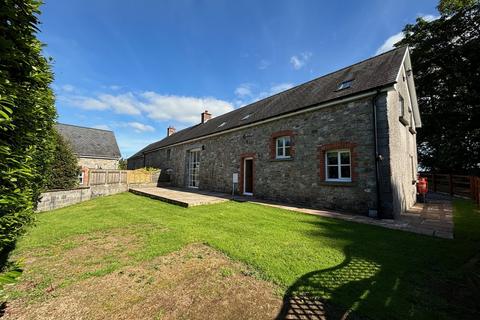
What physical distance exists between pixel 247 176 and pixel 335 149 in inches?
215

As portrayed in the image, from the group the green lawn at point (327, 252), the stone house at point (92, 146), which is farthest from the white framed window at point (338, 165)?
the stone house at point (92, 146)

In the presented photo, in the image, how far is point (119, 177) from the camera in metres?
13.9

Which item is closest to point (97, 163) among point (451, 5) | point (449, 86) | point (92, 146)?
point (92, 146)

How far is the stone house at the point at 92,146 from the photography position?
22.6 metres

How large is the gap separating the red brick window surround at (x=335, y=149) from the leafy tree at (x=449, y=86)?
15.5m

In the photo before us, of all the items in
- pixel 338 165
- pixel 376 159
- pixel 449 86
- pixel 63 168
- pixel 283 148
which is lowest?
pixel 63 168

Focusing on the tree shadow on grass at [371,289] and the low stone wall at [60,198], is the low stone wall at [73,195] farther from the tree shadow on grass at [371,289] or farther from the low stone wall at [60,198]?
the tree shadow on grass at [371,289]

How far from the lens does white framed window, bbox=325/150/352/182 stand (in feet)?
26.6

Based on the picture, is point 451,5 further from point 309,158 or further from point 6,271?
point 6,271

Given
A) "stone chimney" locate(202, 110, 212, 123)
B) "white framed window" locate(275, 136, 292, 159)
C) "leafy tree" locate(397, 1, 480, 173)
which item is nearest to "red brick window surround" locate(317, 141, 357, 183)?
"white framed window" locate(275, 136, 292, 159)

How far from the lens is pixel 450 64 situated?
18.0m

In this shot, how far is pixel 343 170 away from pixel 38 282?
8.63 m

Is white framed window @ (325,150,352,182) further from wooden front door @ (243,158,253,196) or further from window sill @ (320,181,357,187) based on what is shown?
wooden front door @ (243,158,253,196)

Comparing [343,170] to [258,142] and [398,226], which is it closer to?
[398,226]
